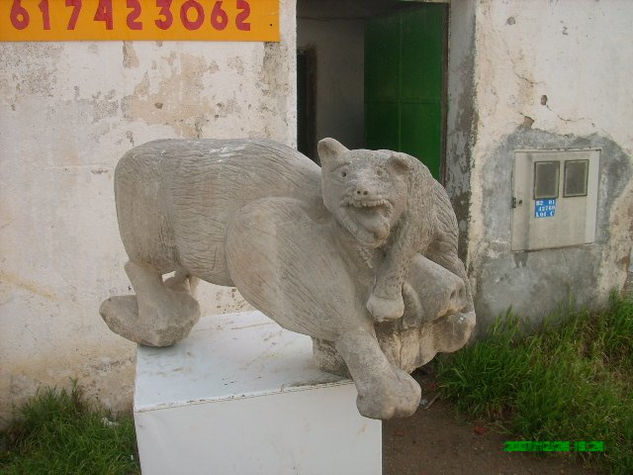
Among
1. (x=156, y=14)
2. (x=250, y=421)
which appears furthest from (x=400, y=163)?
(x=156, y=14)

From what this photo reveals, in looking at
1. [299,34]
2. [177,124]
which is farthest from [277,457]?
[299,34]

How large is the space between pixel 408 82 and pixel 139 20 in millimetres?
1448

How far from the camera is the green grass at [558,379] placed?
2385 millimetres

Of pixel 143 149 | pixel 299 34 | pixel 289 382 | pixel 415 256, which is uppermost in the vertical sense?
pixel 299 34

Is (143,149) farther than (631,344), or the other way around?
(631,344)

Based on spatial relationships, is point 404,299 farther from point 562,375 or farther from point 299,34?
point 299,34

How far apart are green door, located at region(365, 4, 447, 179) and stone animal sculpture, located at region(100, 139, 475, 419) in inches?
67.5

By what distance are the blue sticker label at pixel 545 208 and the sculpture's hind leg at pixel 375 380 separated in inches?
73.6

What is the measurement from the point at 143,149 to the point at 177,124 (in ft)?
3.07

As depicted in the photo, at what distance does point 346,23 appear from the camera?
3.92 m

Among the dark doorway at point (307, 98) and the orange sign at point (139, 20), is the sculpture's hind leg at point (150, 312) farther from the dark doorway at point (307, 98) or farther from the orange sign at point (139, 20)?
the dark doorway at point (307, 98)

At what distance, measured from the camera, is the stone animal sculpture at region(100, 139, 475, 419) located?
1.26 meters

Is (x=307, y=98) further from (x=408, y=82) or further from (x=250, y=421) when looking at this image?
(x=250, y=421)

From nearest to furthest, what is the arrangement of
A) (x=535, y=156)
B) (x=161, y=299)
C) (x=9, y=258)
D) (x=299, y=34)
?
(x=161, y=299)
(x=9, y=258)
(x=535, y=156)
(x=299, y=34)
